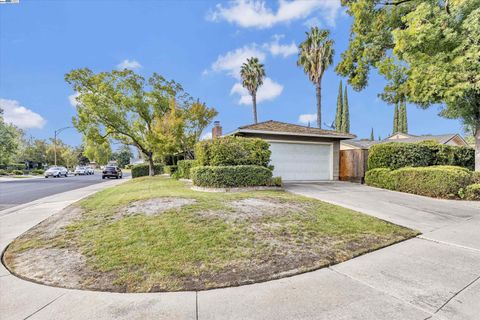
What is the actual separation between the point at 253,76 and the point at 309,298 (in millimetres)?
28023

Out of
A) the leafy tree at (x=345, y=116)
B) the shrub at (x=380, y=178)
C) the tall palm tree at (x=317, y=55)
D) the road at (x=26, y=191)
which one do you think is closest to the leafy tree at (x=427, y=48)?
the shrub at (x=380, y=178)

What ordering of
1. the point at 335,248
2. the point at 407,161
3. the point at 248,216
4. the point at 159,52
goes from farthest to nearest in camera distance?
the point at 159,52, the point at 407,161, the point at 248,216, the point at 335,248

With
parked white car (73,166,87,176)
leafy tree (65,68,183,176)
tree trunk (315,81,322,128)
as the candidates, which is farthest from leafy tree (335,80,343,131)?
parked white car (73,166,87,176)

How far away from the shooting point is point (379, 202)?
8531 millimetres

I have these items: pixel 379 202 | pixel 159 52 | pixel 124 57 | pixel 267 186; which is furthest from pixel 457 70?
pixel 124 57

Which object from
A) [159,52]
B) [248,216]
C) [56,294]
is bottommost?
[56,294]

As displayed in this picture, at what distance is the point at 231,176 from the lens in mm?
10336

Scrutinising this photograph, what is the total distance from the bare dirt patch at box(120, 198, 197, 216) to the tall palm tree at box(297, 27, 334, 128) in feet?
59.8

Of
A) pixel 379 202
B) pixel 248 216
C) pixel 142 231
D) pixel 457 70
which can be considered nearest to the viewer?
pixel 142 231

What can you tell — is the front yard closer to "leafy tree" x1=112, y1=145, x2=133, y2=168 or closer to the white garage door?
the white garage door

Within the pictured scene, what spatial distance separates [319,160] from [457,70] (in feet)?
24.6

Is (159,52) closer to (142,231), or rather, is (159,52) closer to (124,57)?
(124,57)

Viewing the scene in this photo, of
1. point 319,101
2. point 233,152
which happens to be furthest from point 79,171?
point 233,152

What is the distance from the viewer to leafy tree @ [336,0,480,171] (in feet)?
33.2
